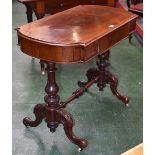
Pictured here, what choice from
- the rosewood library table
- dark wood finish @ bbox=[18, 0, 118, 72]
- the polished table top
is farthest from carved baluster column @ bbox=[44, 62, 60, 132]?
dark wood finish @ bbox=[18, 0, 118, 72]

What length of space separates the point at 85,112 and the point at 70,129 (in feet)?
1.85

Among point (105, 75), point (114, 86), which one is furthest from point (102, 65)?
point (114, 86)

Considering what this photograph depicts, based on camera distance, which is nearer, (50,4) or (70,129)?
(70,129)

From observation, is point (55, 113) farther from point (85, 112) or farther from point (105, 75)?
point (105, 75)

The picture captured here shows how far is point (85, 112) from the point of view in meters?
2.70

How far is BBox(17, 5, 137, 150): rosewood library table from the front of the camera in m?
1.76

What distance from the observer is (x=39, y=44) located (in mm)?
1791

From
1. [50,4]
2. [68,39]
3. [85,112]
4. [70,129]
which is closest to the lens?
[68,39]

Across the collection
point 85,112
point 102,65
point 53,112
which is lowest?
point 85,112

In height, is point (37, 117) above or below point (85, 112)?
above

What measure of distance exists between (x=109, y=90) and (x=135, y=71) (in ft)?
1.93
